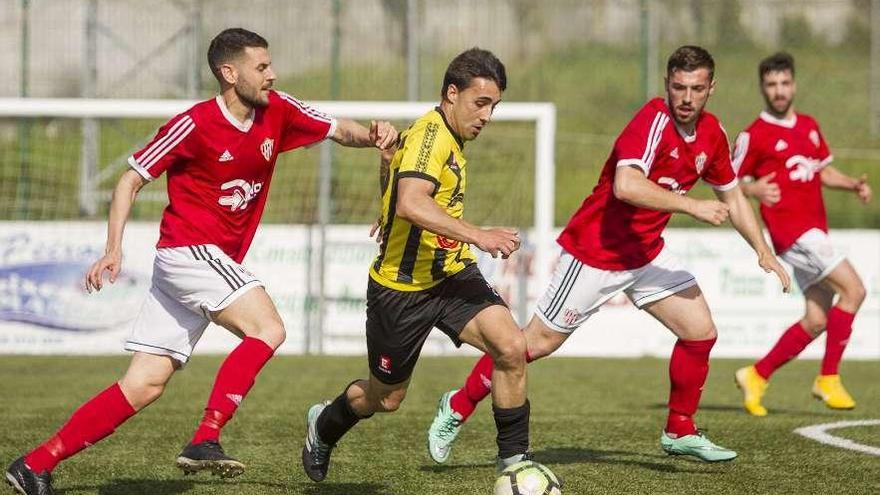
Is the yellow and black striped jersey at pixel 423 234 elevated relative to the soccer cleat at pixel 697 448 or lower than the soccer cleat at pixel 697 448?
elevated

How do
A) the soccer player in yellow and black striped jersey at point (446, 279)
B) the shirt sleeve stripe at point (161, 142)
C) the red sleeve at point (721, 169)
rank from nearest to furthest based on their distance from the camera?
the soccer player in yellow and black striped jersey at point (446, 279)
the shirt sleeve stripe at point (161, 142)
the red sleeve at point (721, 169)

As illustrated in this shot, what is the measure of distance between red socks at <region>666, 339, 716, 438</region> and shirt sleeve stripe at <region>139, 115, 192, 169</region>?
9.30 feet

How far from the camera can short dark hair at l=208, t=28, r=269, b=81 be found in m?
6.13

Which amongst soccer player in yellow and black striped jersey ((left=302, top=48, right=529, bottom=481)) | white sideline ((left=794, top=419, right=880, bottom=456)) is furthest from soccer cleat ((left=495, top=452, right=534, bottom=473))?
white sideline ((left=794, top=419, right=880, bottom=456))

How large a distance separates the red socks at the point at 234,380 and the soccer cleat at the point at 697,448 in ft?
7.53

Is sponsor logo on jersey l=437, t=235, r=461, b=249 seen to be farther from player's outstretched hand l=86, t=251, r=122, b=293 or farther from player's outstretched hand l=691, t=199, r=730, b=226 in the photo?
player's outstretched hand l=86, t=251, r=122, b=293

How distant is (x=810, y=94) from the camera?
21234mm

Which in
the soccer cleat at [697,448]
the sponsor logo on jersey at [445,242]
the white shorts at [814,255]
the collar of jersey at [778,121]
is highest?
the collar of jersey at [778,121]

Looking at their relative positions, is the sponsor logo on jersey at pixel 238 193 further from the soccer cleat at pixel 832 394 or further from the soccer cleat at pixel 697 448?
the soccer cleat at pixel 832 394

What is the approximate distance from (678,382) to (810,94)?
1513 centimetres

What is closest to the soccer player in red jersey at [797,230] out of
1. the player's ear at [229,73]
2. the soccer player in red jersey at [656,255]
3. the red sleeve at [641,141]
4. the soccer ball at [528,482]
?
the soccer player in red jersey at [656,255]

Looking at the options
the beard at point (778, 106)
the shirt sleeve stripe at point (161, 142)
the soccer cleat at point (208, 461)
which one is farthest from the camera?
the beard at point (778, 106)

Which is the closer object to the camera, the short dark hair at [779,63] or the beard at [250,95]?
the beard at [250,95]

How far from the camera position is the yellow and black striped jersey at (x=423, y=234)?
5.92 m
